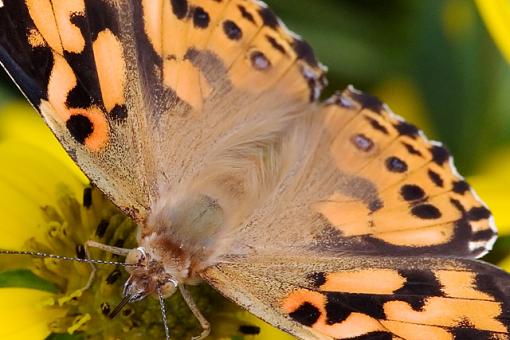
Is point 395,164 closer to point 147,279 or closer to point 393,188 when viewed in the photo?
point 393,188

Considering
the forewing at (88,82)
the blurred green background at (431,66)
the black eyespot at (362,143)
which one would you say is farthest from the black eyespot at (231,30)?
the blurred green background at (431,66)

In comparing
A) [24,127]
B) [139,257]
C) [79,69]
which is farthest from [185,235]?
[24,127]

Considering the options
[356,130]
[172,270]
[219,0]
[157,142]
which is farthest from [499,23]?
[172,270]

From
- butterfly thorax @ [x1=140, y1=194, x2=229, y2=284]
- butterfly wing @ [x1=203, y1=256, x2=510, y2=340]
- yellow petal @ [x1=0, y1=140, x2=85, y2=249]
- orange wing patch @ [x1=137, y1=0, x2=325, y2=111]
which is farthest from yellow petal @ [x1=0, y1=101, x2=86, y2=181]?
butterfly wing @ [x1=203, y1=256, x2=510, y2=340]

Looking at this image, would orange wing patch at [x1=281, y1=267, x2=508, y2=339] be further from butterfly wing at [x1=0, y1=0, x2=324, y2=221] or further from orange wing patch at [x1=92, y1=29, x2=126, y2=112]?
orange wing patch at [x1=92, y1=29, x2=126, y2=112]

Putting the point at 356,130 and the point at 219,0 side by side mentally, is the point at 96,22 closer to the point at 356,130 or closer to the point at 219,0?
the point at 219,0

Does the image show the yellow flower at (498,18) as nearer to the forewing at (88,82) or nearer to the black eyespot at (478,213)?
the black eyespot at (478,213)
